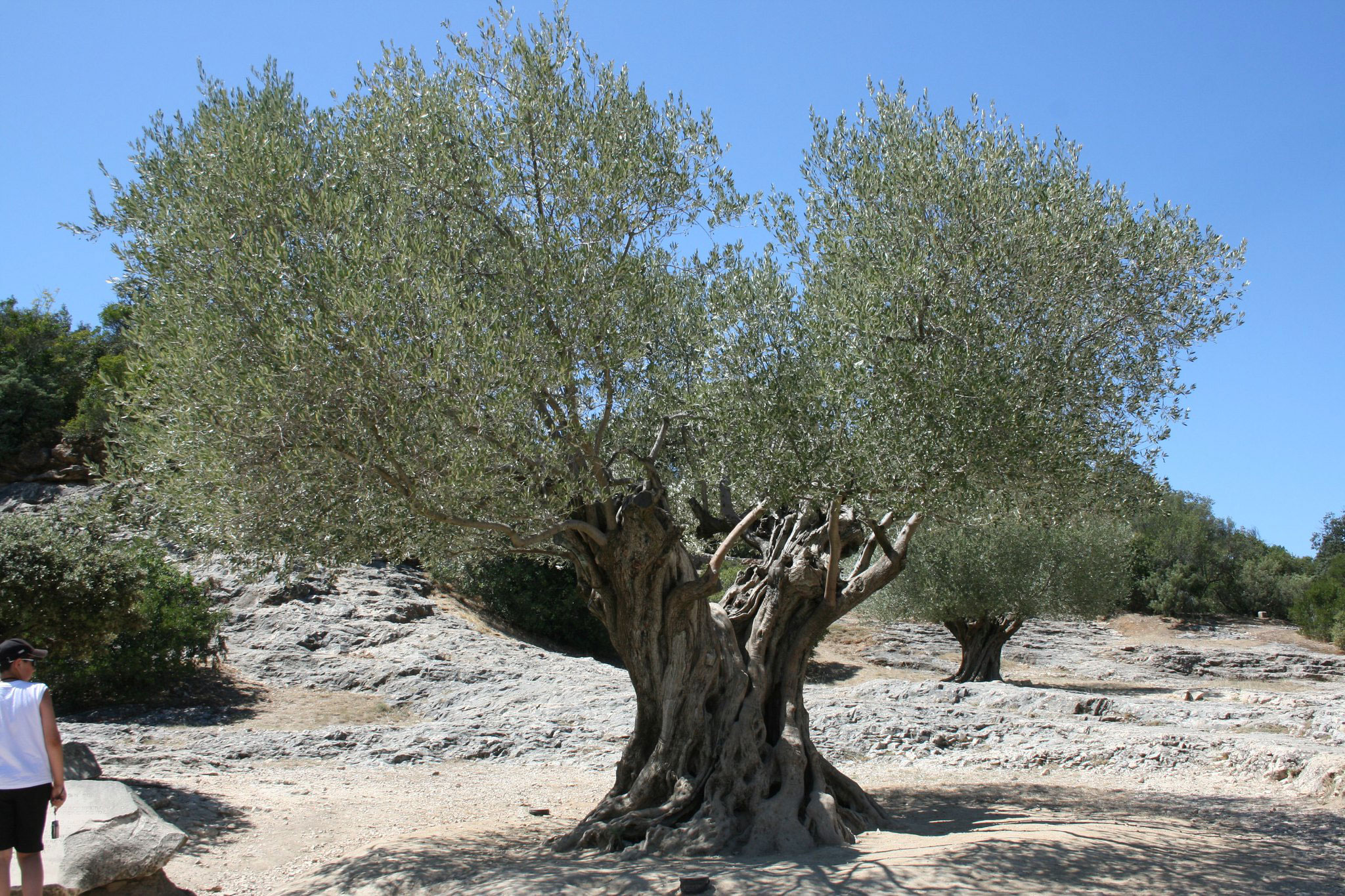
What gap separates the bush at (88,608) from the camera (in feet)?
39.6

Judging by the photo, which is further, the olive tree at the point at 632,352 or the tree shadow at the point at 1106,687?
the tree shadow at the point at 1106,687

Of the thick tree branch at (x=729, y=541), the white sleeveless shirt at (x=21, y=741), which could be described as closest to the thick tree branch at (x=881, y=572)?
the thick tree branch at (x=729, y=541)

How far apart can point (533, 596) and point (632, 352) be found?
1621 centimetres

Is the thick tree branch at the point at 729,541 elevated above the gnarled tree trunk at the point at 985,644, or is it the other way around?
the thick tree branch at the point at 729,541

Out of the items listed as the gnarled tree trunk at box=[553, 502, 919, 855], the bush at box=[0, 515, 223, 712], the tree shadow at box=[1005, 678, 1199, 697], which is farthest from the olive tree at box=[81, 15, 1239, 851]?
the tree shadow at box=[1005, 678, 1199, 697]

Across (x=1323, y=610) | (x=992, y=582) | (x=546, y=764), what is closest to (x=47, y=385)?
(x=546, y=764)

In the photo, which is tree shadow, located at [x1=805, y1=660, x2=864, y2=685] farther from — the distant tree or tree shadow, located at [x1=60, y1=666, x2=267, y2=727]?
the distant tree

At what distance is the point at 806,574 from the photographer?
33.4 ft

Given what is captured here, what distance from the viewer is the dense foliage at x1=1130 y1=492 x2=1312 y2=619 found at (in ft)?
144

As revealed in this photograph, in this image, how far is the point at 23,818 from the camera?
5.80m

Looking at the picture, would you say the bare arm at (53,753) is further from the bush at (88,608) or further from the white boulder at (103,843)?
the bush at (88,608)

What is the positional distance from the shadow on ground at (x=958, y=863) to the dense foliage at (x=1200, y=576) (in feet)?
121

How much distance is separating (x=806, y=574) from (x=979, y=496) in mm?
2279

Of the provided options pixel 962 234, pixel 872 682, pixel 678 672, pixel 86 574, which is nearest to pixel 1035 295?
pixel 962 234
